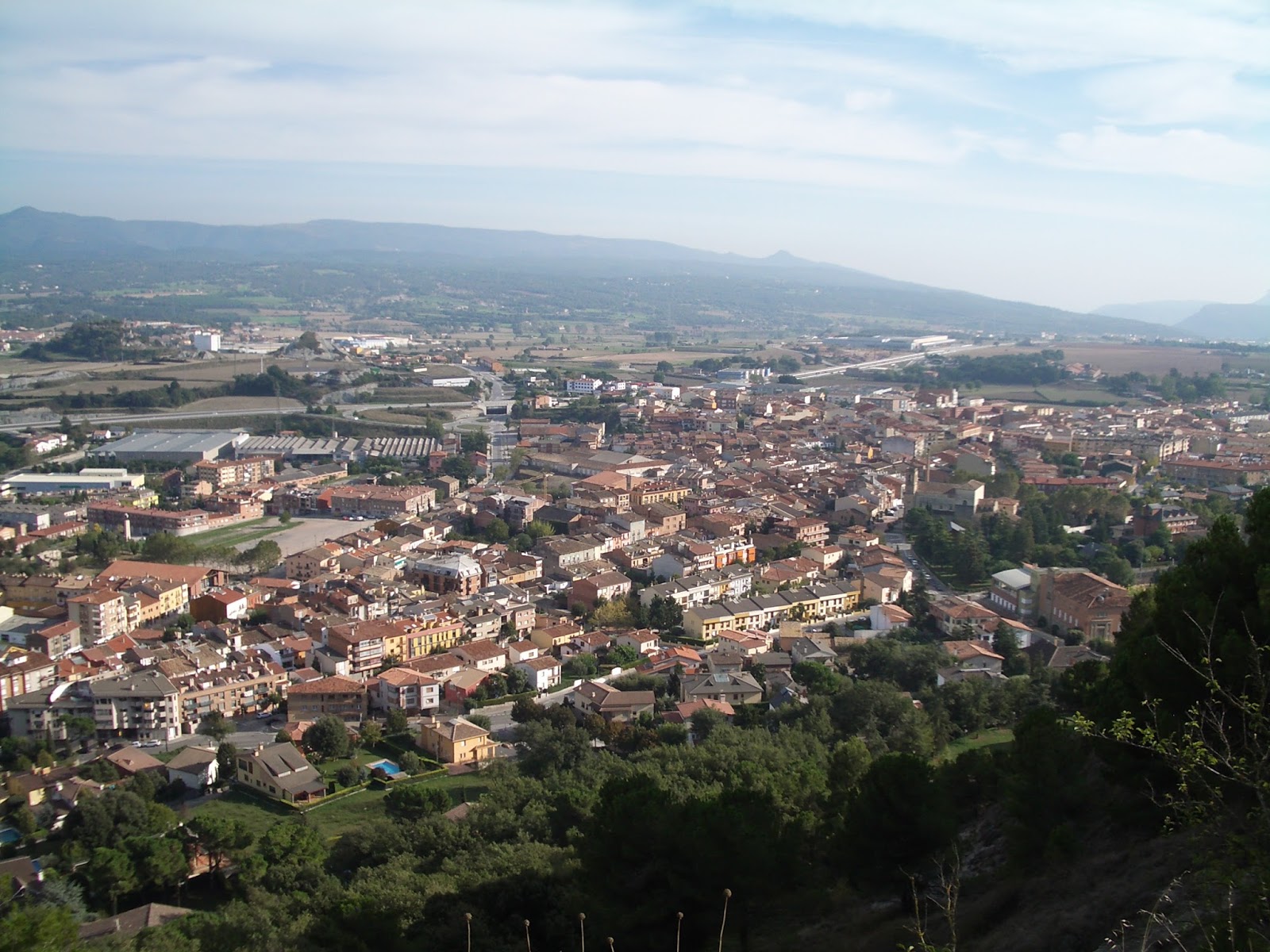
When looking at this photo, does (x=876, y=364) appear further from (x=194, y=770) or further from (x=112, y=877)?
(x=112, y=877)

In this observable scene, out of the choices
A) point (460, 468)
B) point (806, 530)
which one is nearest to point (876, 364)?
point (460, 468)

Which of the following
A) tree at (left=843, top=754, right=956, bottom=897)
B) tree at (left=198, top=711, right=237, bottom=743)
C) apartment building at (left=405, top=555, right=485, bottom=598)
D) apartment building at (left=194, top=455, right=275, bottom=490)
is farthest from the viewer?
apartment building at (left=194, top=455, right=275, bottom=490)

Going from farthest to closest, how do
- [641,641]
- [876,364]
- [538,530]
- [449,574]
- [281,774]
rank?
1. [876,364]
2. [538,530]
3. [449,574]
4. [641,641]
5. [281,774]

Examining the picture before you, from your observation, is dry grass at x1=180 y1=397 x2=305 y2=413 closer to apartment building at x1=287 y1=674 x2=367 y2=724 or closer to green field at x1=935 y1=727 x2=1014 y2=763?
apartment building at x1=287 y1=674 x2=367 y2=724

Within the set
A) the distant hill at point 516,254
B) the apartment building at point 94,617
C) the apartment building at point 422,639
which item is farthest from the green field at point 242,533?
the distant hill at point 516,254

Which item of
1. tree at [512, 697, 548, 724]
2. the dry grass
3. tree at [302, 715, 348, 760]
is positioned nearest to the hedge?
tree at [512, 697, 548, 724]

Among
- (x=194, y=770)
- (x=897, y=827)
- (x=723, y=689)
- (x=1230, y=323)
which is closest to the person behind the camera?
(x=897, y=827)
